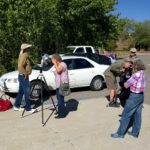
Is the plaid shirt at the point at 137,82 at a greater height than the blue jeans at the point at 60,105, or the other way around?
the plaid shirt at the point at 137,82

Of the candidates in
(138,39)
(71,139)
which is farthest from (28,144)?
(138,39)

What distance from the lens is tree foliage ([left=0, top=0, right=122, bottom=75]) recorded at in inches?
711

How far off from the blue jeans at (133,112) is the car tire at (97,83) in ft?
21.3

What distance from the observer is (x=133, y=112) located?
751 centimetres

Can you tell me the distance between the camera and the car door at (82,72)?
13.8 metres

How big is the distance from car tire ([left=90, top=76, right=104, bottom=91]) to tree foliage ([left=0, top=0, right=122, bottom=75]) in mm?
4522

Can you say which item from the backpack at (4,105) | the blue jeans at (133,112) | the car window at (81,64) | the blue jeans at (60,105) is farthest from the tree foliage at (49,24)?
the blue jeans at (133,112)

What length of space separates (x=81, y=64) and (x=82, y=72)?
1.26 ft

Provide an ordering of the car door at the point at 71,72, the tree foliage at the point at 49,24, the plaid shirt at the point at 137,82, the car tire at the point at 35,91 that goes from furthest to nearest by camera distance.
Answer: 1. the tree foliage at the point at 49,24
2. the car door at the point at 71,72
3. the car tire at the point at 35,91
4. the plaid shirt at the point at 137,82

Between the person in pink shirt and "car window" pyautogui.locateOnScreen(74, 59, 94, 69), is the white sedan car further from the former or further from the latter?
the person in pink shirt

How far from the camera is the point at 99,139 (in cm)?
746

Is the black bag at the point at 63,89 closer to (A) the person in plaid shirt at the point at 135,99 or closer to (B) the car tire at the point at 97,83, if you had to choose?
(A) the person in plaid shirt at the point at 135,99

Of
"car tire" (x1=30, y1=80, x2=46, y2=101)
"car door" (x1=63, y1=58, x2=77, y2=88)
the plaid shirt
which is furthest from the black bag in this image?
"car door" (x1=63, y1=58, x2=77, y2=88)

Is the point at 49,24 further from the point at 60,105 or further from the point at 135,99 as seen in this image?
the point at 135,99
